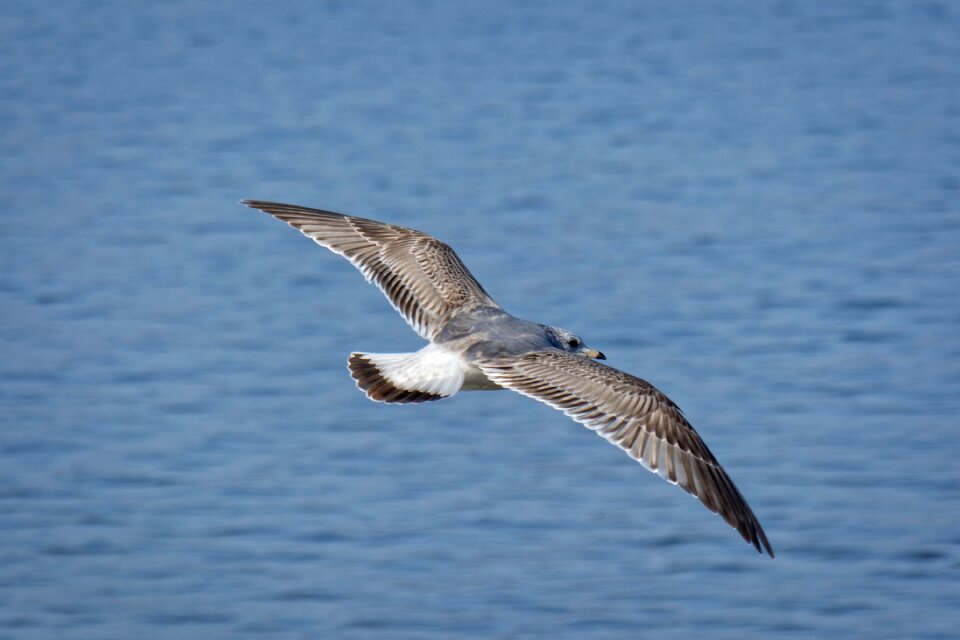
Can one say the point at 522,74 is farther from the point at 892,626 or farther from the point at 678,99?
the point at 892,626

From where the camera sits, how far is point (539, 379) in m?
6.75

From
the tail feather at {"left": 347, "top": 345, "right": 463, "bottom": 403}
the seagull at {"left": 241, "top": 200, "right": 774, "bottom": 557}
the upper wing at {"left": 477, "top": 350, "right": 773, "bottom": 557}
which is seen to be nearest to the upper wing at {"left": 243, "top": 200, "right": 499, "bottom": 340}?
the seagull at {"left": 241, "top": 200, "right": 774, "bottom": 557}

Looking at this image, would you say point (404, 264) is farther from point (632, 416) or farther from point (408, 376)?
point (632, 416)

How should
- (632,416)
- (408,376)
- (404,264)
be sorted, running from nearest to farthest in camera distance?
(632,416) < (408,376) < (404,264)

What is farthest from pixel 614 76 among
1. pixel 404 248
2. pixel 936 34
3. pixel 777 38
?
pixel 404 248

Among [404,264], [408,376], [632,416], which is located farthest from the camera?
[404,264]

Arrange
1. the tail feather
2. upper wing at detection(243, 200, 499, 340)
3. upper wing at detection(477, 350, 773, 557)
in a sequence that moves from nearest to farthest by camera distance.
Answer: upper wing at detection(477, 350, 773, 557)
the tail feather
upper wing at detection(243, 200, 499, 340)

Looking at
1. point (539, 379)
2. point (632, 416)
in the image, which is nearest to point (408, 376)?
point (539, 379)

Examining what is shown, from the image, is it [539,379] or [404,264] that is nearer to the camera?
[539,379]

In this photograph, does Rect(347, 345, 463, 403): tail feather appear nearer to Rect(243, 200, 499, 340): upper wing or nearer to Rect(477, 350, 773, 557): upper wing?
Rect(477, 350, 773, 557): upper wing

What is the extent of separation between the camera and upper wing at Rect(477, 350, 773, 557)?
641 cm

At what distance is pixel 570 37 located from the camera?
58.1 ft

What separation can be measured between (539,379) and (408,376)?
0.49m

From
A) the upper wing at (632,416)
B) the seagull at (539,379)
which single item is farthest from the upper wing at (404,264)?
the upper wing at (632,416)
